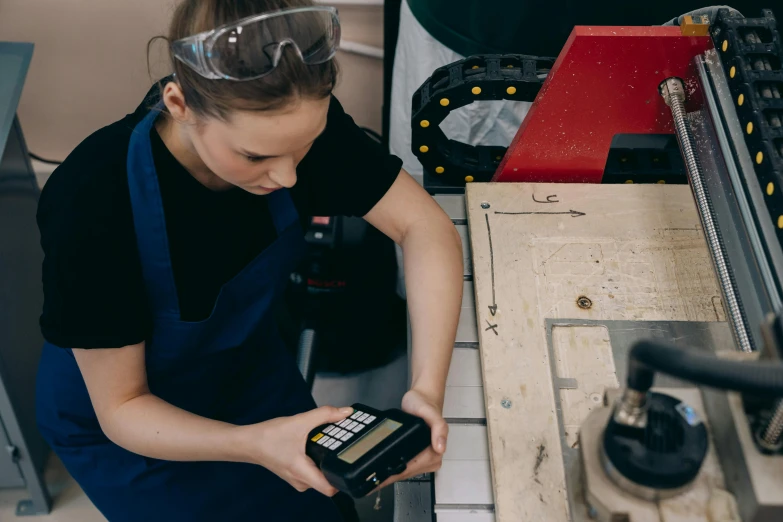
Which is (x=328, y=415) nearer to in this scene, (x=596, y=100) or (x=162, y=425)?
(x=162, y=425)

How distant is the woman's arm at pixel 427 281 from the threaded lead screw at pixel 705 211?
0.35 m

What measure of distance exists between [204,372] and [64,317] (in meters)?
0.32

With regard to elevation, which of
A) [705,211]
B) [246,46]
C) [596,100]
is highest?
[596,100]

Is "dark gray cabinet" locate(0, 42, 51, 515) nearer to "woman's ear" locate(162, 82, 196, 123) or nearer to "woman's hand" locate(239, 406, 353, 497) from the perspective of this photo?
"woman's ear" locate(162, 82, 196, 123)

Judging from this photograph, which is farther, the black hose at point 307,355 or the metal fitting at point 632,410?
the black hose at point 307,355

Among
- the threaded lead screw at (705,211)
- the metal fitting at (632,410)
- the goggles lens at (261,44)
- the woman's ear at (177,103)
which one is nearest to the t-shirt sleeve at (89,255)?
the woman's ear at (177,103)

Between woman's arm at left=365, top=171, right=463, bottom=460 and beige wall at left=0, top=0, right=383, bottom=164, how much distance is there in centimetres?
92

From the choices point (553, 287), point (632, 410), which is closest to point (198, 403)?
point (553, 287)

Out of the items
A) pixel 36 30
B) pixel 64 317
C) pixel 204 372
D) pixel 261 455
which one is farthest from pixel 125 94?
pixel 261 455

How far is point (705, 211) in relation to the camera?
41.7 inches

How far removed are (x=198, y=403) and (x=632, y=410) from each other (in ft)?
2.61

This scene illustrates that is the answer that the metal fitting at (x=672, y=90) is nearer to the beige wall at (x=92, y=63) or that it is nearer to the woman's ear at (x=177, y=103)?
the woman's ear at (x=177, y=103)

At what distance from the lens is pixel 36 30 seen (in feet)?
6.48

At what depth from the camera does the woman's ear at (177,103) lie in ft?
3.05
